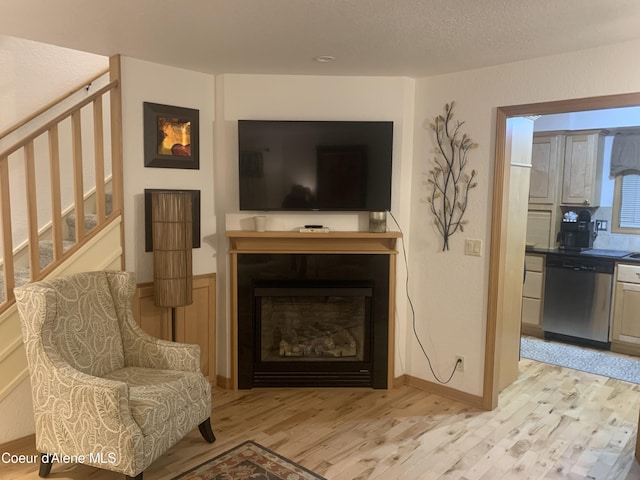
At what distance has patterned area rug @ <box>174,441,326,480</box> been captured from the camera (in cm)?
254

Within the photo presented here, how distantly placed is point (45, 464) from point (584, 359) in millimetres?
4358

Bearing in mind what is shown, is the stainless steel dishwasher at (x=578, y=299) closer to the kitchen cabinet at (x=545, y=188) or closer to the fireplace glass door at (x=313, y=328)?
the kitchen cabinet at (x=545, y=188)

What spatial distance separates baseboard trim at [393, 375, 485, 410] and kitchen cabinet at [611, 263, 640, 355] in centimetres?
210

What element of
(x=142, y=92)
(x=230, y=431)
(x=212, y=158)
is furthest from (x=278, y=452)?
(x=142, y=92)

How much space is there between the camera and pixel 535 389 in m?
3.81

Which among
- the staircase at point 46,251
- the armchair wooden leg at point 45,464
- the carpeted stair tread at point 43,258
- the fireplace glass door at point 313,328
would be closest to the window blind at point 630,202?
the fireplace glass door at point 313,328

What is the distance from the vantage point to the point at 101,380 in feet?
7.50

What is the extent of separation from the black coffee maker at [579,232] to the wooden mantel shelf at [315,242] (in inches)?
99.8

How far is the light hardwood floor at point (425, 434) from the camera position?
265cm

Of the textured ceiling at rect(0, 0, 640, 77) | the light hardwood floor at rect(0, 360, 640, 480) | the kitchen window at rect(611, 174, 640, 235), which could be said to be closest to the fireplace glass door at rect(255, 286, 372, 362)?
the light hardwood floor at rect(0, 360, 640, 480)

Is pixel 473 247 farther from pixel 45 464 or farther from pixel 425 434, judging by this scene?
pixel 45 464

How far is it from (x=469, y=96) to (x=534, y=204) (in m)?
2.51

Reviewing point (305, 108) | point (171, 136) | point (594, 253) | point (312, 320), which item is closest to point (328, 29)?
point (305, 108)

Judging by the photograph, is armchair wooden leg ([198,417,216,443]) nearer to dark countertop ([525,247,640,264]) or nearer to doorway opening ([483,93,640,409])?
doorway opening ([483,93,640,409])
